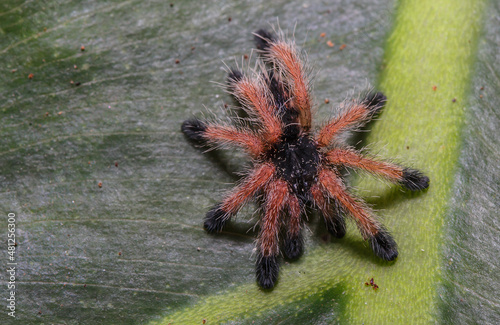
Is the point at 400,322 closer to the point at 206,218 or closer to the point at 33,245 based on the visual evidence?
→ the point at 206,218

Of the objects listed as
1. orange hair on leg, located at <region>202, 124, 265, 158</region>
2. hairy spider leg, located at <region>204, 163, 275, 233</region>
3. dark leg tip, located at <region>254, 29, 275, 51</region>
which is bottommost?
hairy spider leg, located at <region>204, 163, 275, 233</region>

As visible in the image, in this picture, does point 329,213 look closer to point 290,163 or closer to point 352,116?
point 290,163

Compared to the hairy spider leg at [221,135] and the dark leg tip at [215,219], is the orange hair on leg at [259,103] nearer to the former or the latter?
the hairy spider leg at [221,135]

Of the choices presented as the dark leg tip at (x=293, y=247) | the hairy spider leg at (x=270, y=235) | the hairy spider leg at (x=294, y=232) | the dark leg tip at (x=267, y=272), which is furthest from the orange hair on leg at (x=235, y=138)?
the dark leg tip at (x=267, y=272)

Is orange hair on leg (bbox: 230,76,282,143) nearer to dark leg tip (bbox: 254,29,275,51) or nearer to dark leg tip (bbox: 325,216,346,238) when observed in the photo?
dark leg tip (bbox: 254,29,275,51)

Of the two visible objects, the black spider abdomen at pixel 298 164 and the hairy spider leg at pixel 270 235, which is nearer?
the hairy spider leg at pixel 270 235

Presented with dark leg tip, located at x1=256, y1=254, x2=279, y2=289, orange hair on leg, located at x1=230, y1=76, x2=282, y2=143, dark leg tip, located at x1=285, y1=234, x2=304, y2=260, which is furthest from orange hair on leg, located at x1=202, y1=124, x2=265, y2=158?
dark leg tip, located at x1=256, y1=254, x2=279, y2=289
